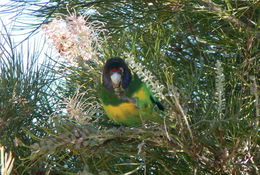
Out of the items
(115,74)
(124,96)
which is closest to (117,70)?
(115,74)

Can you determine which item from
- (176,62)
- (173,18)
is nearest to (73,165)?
(176,62)

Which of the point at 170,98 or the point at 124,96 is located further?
the point at 124,96

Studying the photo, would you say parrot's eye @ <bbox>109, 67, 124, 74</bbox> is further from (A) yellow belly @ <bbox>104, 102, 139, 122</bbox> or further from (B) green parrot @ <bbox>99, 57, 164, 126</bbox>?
(A) yellow belly @ <bbox>104, 102, 139, 122</bbox>

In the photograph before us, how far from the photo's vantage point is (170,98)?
4.72ft

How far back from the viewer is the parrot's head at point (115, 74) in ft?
4.80

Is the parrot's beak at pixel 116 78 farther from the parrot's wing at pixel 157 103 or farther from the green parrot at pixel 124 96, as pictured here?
the parrot's wing at pixel 157 103

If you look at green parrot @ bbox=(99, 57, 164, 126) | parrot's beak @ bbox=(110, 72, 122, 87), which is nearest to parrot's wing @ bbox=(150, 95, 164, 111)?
green parrot @ bbox=(99, 57, 164, 126)

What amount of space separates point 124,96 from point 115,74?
113mm

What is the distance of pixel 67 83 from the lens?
1852 millimetres

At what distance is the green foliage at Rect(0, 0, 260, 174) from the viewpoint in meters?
1.20

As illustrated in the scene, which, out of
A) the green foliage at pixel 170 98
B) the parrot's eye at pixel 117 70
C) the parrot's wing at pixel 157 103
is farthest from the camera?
the parrot's wing at pixel 157 103

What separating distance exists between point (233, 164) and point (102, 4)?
0.82 m

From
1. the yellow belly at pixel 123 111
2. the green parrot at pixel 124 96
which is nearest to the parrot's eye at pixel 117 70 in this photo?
the green parrot at pixel 124 96

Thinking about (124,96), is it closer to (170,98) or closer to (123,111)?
(123,111)
